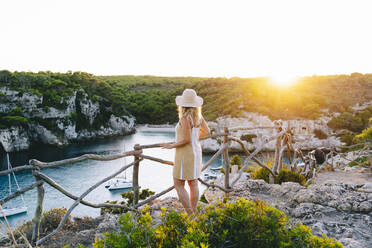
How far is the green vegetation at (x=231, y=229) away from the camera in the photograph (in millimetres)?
1523

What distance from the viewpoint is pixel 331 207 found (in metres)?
3.29

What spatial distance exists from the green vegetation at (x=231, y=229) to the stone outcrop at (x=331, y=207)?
0.69 meters

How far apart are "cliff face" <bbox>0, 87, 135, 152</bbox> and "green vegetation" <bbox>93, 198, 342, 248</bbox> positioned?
4981 cm

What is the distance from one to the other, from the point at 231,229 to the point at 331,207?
2306 millimetres

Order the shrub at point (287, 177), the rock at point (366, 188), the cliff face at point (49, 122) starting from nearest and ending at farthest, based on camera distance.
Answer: the rock at point (366, 188) < the shrub at point (287, 177) < the cliff face at point (49, 122)

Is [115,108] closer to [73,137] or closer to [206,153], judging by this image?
[73,137]

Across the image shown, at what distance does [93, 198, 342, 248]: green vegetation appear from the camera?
60.0 inches

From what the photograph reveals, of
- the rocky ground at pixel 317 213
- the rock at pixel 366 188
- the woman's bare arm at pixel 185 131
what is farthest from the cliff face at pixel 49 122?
the rock at pixel 366 188

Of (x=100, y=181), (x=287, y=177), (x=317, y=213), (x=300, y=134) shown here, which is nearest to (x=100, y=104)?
(x=300, y=134)

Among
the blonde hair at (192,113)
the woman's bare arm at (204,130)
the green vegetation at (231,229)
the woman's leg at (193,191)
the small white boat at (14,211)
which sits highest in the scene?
the blonde hair at (192,113)

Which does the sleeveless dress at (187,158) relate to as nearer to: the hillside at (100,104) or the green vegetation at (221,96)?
the hillside at (100,104)

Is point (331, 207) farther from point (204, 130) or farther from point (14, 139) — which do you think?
point (14, 139)

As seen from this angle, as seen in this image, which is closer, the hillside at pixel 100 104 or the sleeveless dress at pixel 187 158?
the sleeveless dress at pixel 187 158

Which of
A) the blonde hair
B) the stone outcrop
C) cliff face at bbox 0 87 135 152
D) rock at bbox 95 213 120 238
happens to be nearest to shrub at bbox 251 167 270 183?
the stone outcrop
